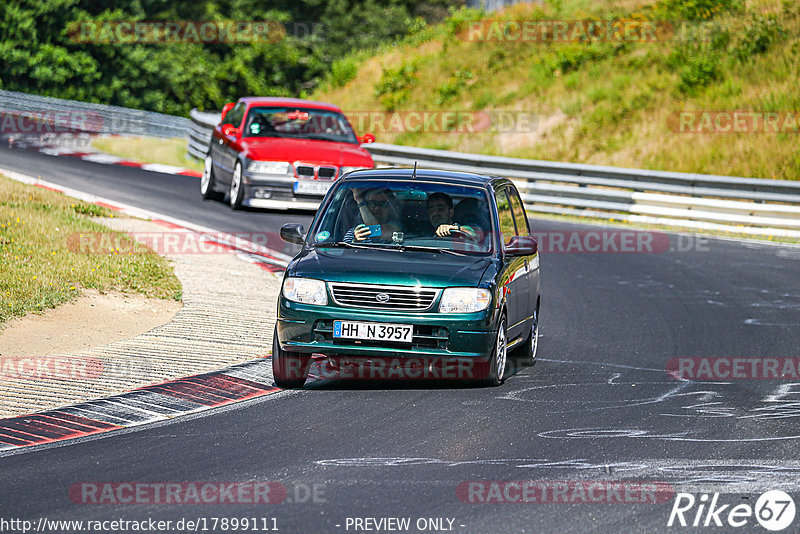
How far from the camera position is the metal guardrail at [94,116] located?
3509 cm

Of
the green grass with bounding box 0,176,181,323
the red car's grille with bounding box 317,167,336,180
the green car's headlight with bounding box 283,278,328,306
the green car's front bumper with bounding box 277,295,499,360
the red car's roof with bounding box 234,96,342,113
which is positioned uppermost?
the red car's roof with bounding box 234,96,342,113

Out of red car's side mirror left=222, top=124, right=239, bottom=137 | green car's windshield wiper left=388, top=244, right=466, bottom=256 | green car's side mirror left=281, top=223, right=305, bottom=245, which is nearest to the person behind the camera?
green car's windshield wiper left=388, top=244, right=466, bottom=256

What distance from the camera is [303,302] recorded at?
9.16m

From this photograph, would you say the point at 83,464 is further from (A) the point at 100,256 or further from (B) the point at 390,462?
(A) the point at 100,256

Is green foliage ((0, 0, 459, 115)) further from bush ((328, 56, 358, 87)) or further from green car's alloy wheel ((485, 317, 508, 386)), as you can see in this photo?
green car's alloy wheel ((485, 317, 508, 386))

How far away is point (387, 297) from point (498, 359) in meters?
1.07

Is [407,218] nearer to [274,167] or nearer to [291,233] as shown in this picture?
[291,233]

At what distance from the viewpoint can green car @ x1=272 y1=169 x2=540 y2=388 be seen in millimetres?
9070

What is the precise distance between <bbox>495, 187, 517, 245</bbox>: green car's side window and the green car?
3 cm

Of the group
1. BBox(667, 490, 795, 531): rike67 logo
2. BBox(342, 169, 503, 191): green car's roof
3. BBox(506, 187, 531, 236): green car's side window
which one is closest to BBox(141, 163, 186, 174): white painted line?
BBox(506, 187, 531, 236): green car's side window

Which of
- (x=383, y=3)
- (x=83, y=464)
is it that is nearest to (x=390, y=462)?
(x=83, y=464)

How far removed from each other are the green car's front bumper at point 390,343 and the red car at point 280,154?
30.8ft

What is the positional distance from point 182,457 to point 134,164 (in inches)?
838

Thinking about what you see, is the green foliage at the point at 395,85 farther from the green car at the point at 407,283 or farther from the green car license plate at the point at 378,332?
the green car license plate at the point at 378,332
